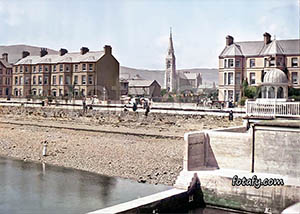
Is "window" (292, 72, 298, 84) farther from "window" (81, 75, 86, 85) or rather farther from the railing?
the railing

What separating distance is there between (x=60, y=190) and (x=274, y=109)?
12206 mm

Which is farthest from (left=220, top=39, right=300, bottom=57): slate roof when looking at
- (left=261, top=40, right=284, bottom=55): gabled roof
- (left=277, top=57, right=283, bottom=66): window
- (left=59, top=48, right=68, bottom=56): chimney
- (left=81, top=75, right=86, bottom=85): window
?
(left=59, top=48, right=68, bottom=56): chimney

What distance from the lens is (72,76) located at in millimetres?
72750

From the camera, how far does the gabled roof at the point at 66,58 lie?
7150cm

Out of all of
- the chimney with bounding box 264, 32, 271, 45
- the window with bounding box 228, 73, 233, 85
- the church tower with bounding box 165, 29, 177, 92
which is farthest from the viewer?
the church tower with bounding box 165, 29, 177, 92

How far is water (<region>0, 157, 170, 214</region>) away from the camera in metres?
18.1

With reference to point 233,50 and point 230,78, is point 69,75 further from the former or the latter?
point 233,50

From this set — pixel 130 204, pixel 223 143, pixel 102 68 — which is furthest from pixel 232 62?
pixel 130 204

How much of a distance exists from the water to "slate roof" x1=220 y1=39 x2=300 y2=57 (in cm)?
4161

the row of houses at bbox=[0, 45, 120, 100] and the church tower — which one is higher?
the church tower

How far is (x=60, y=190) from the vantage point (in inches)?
822

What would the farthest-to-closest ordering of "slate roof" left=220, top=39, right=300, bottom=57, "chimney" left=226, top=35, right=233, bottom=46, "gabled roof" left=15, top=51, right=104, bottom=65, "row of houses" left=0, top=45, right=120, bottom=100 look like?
"gabled roof" left=15, top=51, right=104, bottom=65 → "row of houses" left=0, top=45, right=120, bottom=100 → "chimney" left=226, top=35, right=233, bottom=46 → "slate roof" left=220, top=39, right=300, bottom=57

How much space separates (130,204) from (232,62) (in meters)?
50.6

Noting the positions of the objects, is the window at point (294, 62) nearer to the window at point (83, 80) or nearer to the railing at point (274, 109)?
the window at point (83, 80)
